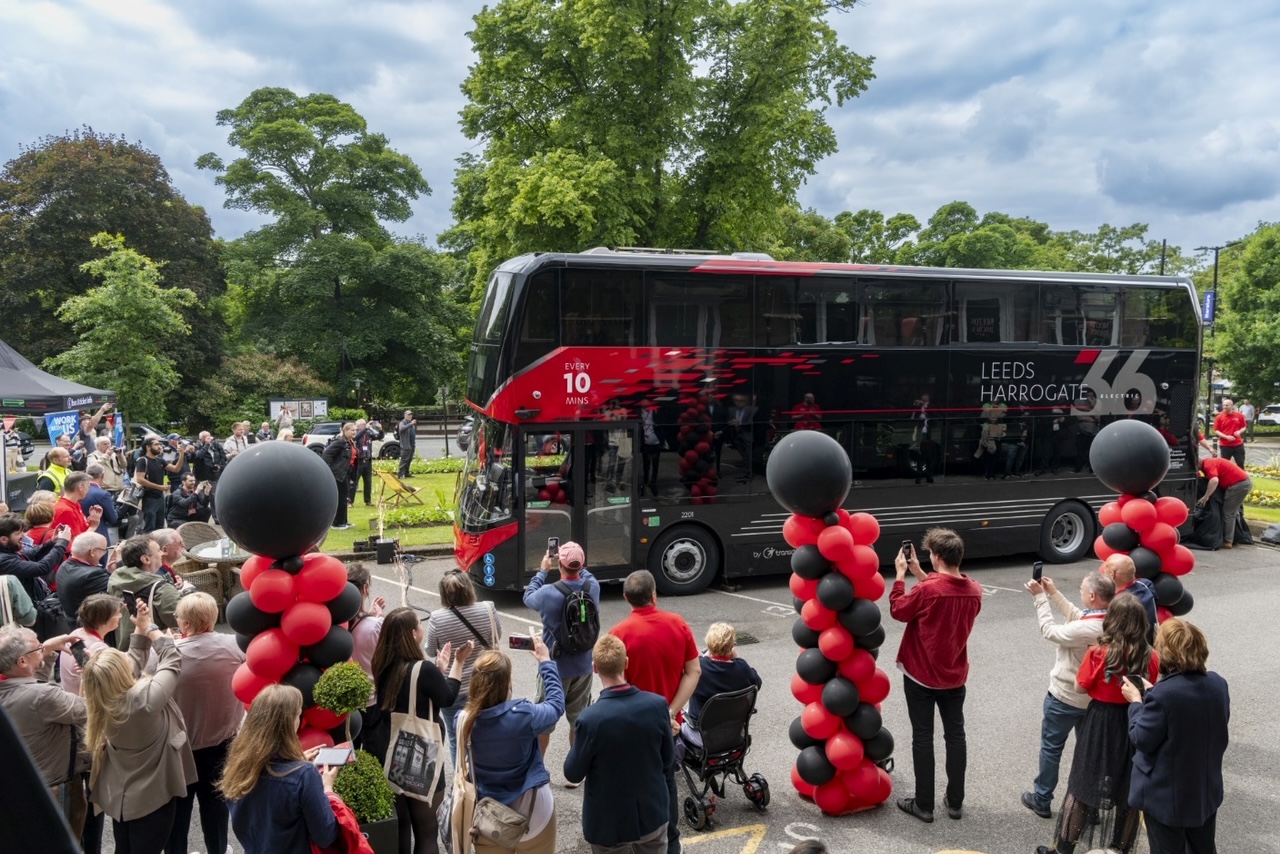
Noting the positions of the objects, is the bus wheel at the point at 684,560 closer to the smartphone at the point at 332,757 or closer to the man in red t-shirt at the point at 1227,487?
the smartphone at the point at 332,757

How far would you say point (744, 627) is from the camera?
10977 millimetres

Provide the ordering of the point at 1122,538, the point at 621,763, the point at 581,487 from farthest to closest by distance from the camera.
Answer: the point at 581,487
the point at 1122,538
the point at 621,763

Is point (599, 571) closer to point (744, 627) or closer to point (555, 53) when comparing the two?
point (744, 627)

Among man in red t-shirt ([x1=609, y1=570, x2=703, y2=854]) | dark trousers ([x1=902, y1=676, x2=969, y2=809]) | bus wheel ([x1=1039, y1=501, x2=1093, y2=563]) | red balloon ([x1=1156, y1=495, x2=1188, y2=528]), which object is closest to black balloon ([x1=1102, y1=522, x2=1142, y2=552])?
red balloon ([x1=1156, y1=495, x2=1188, y2=528])

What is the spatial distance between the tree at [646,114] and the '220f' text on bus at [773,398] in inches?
326

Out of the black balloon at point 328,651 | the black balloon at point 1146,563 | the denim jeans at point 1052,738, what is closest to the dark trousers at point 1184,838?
the denim jeans at point 1052,738

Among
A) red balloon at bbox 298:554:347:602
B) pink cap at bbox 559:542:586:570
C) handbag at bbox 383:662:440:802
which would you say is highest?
red balloon at bbox 298:554:347:602

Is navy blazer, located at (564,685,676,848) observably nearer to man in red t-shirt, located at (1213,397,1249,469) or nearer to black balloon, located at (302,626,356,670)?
black balloon, located at (302,626,356,670)

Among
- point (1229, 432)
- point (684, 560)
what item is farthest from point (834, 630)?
point (1229, 432)

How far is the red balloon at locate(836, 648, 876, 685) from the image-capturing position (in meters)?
6.12

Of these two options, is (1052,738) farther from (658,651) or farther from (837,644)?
(658,651)

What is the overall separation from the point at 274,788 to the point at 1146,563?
640cm

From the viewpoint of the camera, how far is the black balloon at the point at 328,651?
5051 millimetres

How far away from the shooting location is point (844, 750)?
606cm
